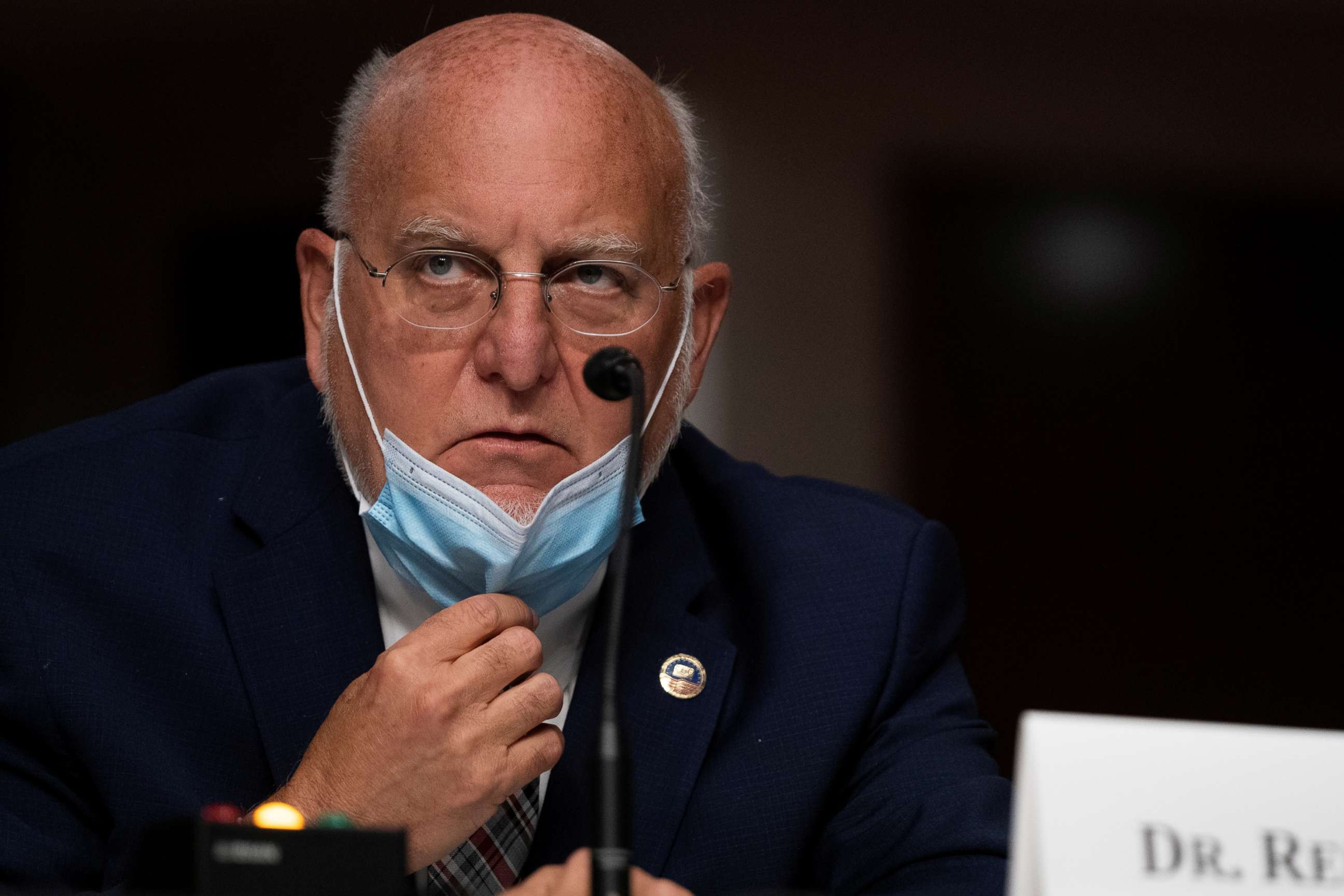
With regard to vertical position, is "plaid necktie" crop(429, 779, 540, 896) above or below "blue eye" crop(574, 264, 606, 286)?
below

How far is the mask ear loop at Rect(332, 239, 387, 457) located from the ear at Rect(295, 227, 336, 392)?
0.06 ft

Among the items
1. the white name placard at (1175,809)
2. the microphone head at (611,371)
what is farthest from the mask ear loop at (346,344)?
the white name placard at (1175,809)

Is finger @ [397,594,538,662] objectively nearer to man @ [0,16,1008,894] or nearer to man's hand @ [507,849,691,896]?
man @ [0,16,1008,894]

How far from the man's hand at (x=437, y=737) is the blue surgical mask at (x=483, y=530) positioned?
0.17 meters

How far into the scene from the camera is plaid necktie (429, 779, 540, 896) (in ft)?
5.71

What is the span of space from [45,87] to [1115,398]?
2751mm

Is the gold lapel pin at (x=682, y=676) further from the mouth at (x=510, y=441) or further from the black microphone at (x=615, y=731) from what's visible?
the black microphone at (x=615, y=731)

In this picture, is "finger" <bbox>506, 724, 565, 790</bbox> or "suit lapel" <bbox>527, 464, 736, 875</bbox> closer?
"finger" <bbox>506, 724, 565, 790</bbox>

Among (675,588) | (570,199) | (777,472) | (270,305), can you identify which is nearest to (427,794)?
(675,588)

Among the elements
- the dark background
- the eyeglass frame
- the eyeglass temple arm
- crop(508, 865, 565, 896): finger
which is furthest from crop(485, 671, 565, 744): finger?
the dark background

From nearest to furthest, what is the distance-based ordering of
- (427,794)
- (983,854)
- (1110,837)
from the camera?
1. (1110,837)
2. (427,794)
3. (983,854)

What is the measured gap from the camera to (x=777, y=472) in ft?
12.5

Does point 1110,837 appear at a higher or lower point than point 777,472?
higher

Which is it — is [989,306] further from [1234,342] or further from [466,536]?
[466,536]
